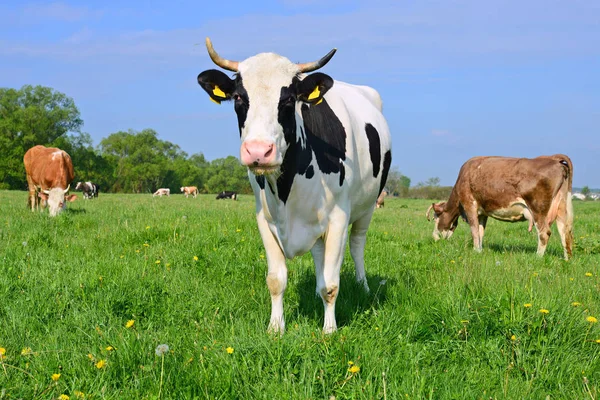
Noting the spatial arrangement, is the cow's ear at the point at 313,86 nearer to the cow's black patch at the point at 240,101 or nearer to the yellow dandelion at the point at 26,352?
the cow's black patch at the point at 240,101

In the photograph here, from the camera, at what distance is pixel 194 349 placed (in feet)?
11.6

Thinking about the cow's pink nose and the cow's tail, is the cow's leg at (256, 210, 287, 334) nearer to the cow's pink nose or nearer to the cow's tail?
the cow's pink nose

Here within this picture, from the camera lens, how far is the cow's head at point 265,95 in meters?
3.46

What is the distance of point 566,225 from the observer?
29.5 ft

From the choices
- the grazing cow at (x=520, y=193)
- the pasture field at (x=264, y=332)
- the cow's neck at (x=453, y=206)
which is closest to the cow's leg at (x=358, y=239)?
the pasture field at (x=264, y=332)

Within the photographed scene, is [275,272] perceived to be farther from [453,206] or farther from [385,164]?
[453,206]

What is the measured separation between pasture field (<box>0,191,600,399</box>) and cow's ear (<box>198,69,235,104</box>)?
1.81 meters

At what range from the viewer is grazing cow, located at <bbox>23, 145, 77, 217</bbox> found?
14055 millimetres

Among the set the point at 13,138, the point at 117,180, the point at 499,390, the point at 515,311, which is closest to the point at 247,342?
the point at 499,390

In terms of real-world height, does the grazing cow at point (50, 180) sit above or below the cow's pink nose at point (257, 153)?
below

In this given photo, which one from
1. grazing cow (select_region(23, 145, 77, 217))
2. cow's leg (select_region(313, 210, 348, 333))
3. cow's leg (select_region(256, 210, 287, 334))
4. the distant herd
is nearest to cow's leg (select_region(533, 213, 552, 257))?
the distant herd

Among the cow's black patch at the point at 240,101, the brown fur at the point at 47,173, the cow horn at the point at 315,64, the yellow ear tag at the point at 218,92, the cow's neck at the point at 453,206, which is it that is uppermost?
the cow horn at the point at 315,64

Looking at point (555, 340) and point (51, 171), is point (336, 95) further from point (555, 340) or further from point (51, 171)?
point (51, 171)

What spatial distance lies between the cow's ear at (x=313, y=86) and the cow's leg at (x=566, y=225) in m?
6.56
